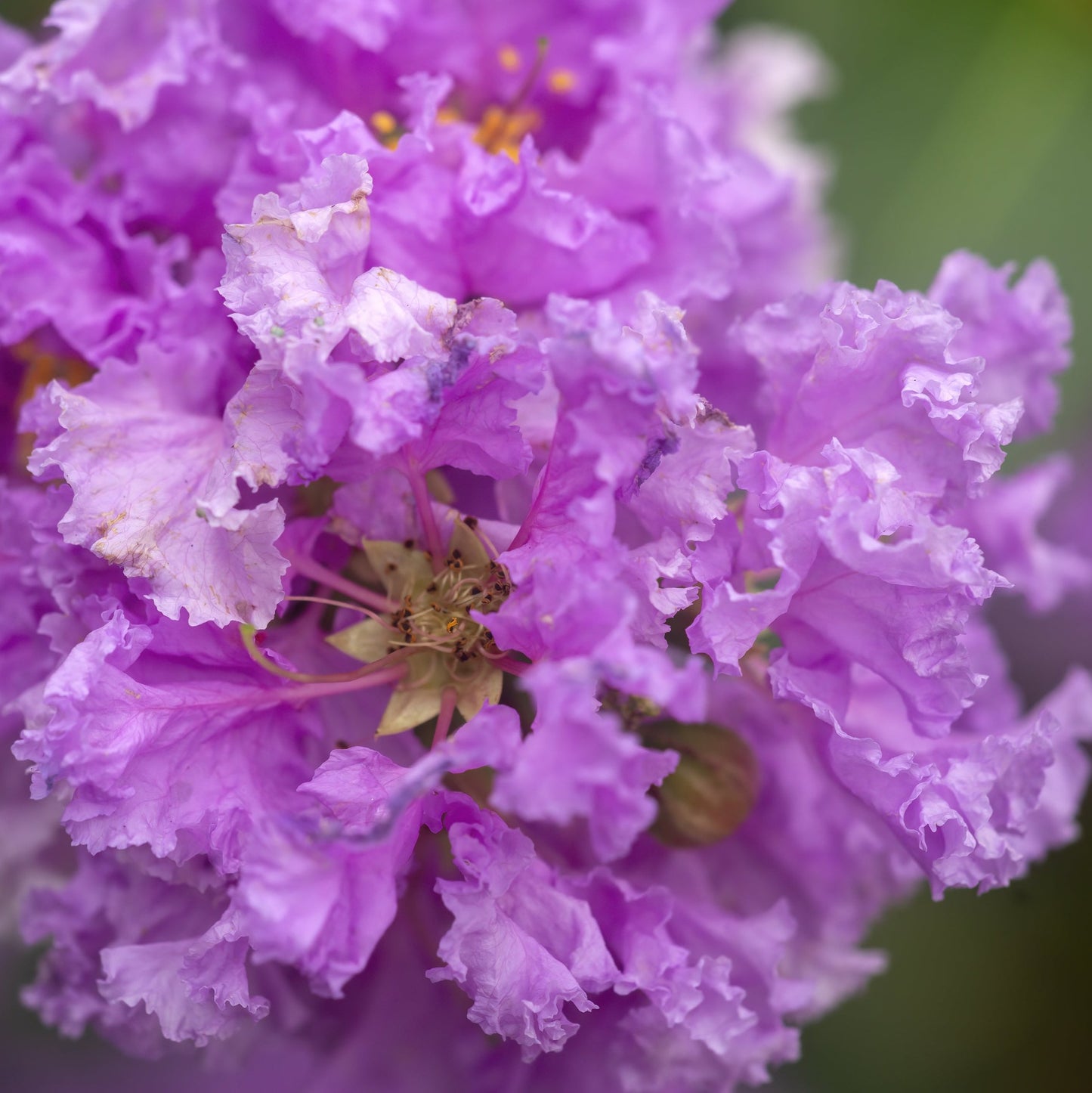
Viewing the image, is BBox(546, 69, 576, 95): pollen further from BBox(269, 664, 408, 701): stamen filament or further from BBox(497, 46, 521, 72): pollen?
BBox(269, 664, 408, 701): stamen filament

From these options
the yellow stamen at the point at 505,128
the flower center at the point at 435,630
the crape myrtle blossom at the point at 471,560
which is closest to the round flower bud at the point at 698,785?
the crape myrtle blossom at the point at 471,560

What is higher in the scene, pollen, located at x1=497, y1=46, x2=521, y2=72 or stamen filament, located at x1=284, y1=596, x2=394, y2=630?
pollen, located at x1=497, y1=46, x2=521, y2=72

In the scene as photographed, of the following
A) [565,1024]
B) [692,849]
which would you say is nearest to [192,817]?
[565,1024]

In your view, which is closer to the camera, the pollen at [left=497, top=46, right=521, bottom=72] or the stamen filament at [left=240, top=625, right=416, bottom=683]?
the stamen filament at [left=240, top=625, right=416, bottom=683]

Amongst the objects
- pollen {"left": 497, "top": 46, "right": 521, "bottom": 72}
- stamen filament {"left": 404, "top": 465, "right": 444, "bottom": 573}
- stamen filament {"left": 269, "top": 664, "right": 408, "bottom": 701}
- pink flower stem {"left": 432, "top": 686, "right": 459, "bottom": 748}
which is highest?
pollen {"left": 497, "top": 46, "right": 521, "bottom": 72}

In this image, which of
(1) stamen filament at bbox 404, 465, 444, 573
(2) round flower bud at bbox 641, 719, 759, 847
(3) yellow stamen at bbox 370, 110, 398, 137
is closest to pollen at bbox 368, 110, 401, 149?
(3) yellow stamen at bbox 370, 110, 398, 137

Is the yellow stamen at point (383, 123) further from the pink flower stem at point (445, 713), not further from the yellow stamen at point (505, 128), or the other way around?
the pink flower stem at point (445, 713)

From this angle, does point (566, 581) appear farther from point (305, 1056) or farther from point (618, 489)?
point (305, 1056)

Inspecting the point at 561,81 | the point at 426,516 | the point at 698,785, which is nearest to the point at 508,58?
the point at 561,81
